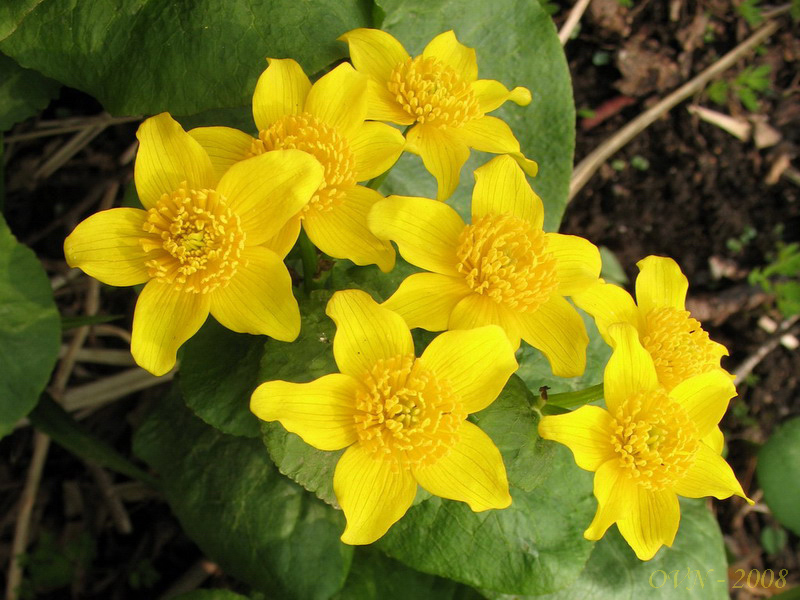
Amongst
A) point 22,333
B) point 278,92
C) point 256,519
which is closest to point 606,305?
point 278,92

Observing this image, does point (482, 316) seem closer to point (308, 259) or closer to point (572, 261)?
point (572, 261)

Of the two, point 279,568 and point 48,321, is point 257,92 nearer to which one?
point 48,321

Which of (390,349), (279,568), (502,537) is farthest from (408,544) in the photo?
(390,349)

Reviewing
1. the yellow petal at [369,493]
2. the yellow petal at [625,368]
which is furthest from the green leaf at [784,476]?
the yellow petal at [369,493]

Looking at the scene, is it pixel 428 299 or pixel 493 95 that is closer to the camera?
pixel 428 299

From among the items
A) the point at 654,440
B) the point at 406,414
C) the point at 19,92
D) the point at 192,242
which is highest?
the point at 192,242
